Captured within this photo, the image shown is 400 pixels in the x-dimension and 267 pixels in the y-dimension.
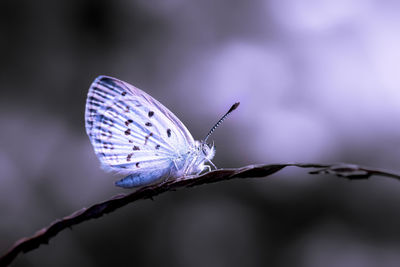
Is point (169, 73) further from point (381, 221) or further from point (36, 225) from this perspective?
point (381, 221)

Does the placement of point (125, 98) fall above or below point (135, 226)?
above

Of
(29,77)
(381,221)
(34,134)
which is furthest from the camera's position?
(29,77)

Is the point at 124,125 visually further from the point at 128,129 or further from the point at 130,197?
the point at 130,197

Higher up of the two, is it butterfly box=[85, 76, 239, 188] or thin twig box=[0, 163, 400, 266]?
butterfly box=[85, 76, 239, 188]

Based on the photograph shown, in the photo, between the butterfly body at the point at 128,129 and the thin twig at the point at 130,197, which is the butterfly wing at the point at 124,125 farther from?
the thin twig at the point at 130,197

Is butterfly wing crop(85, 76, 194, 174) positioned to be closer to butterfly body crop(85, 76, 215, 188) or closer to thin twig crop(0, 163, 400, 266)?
butterfly body crop(85, 76, 215, 188)


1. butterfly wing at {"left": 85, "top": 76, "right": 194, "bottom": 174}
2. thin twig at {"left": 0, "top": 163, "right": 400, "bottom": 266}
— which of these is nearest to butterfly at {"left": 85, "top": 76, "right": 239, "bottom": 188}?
butterfly wing at {"left": 85, "top": 76, "right": 194, "bottom": 174}

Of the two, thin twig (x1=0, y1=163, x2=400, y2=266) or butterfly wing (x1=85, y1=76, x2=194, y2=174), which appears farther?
butterfly wing (x1=85, y1=76, x2=194, y2=174)

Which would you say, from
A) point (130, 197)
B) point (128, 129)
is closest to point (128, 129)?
point (128, 129)

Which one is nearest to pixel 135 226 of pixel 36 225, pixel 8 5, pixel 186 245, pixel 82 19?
pixel 186 245
